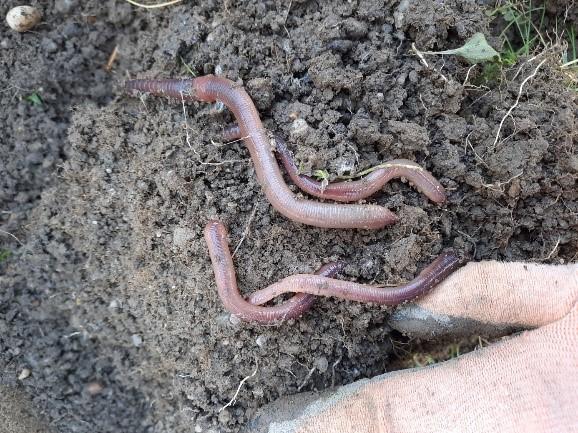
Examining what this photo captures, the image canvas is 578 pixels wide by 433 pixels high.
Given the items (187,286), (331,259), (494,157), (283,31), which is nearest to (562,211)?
(494,157)

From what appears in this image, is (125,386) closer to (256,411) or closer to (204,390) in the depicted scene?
(204,390)

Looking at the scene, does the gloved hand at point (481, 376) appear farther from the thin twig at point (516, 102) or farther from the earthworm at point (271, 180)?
the thin twig at point (516, 102)

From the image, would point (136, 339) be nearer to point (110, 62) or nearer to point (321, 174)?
point (321, 174)

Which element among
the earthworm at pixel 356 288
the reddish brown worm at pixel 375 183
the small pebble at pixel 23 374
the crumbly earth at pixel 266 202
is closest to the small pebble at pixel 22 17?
the crumbly earth at pixel 266 202

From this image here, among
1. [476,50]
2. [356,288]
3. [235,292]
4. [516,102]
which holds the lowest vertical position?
[235,292]

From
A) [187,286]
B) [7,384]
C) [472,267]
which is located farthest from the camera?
[7,384]

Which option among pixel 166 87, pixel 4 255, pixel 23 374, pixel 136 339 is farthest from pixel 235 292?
pixel 4 255

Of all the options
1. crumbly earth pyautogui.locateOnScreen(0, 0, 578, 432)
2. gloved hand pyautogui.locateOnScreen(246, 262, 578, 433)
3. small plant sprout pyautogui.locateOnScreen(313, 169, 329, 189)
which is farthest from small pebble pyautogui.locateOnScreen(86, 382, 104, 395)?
small plant sprout pyautogui.locateOnScreen(313, 169, 329, 189)
